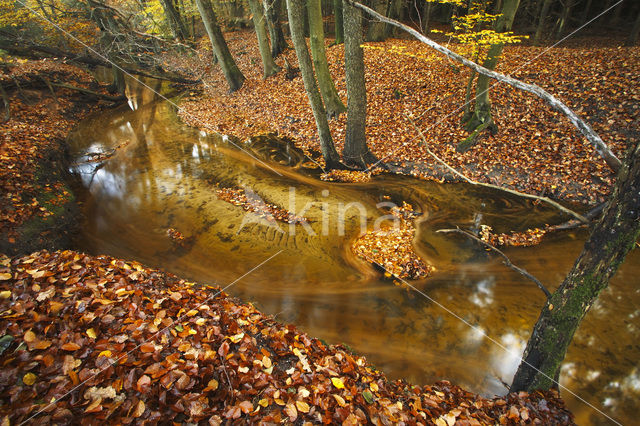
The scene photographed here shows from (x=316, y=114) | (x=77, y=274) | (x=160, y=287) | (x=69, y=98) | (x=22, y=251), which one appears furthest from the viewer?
(x=69, y=98)

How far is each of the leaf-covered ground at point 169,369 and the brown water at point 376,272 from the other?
103cm

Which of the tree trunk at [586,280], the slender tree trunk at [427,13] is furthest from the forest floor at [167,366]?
the slender tree trunk at [427,13]

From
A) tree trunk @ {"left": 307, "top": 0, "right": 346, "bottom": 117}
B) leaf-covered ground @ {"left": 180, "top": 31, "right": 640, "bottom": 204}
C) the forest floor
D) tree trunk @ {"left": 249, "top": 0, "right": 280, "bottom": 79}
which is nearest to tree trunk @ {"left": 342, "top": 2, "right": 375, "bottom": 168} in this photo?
leaf-covered ground @ {"left": 180, "top": 31, "right": 640, "bottom": 204}

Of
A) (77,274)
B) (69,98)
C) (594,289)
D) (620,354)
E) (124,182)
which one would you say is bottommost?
(620,354)

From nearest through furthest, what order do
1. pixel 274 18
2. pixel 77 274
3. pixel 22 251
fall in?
pixel 77 274, pixel 22 251, pixel 274 18

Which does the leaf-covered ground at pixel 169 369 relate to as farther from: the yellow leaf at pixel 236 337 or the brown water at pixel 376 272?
the brown water at pixel 376 272

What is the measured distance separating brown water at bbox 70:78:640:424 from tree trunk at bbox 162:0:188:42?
640 inches

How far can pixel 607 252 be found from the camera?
93.0 inches

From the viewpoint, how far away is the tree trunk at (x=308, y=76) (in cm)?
741

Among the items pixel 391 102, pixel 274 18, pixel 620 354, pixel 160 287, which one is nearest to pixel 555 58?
pixel 391 102

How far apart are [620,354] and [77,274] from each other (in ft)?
26.9

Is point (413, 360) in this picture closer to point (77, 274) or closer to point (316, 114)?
point (77, 274)

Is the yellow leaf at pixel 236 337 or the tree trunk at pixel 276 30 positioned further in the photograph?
the tree trunk at pixel 276 30

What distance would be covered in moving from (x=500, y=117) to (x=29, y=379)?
11828mm
